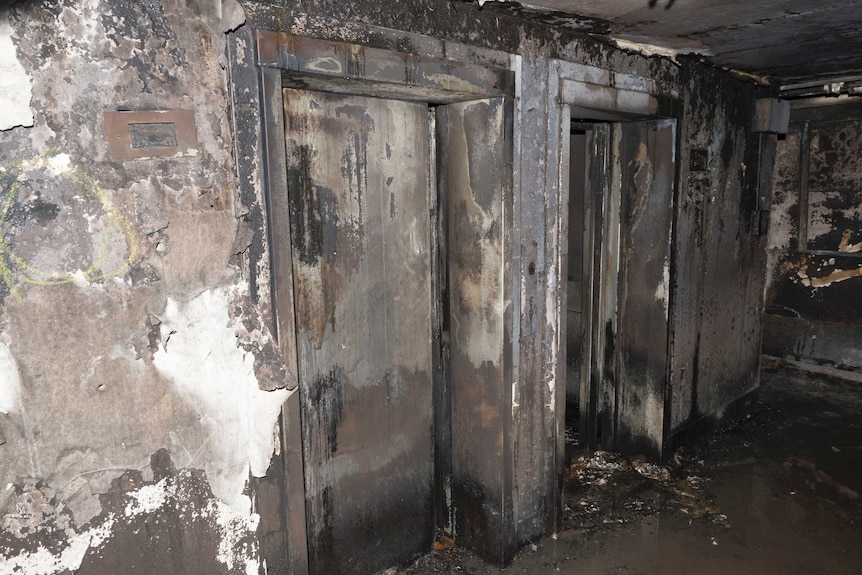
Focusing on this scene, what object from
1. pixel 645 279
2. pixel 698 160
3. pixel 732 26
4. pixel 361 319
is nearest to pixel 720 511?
pixel 645 279

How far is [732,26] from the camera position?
2.67m

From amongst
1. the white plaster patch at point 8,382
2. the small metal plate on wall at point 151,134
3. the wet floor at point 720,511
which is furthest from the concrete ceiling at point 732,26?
the wet floor at point 720,511

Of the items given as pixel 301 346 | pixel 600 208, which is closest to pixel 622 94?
pixel 600 208

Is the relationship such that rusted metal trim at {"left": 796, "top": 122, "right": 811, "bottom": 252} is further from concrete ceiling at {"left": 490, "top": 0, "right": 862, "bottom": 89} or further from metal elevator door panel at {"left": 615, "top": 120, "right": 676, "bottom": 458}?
metal elevator door panel at {"left": 615, "top": 120, "right": 676, "bottom": 458}

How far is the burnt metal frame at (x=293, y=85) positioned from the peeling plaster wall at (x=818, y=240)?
4.45 m

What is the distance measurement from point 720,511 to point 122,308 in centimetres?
319

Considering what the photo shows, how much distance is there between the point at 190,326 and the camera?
5.62 feet

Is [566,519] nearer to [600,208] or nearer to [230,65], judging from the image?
[600,208]

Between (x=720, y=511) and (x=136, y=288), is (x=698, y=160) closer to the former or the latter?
(x=720, y=511)

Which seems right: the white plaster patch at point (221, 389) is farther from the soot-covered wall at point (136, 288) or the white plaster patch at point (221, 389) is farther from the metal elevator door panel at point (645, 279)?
the metal elevator door panel at point (645, 279)

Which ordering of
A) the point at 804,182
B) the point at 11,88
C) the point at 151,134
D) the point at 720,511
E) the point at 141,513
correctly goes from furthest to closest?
the point at 804,182, the point at 720,511, the point at 141,513, the point at 151,134, the point at 11,88

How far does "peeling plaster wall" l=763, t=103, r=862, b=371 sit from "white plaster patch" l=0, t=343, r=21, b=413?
5886 mm

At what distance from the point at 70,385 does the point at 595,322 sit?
9.99 feet

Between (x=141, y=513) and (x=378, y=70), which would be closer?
(x=141, y=513)
